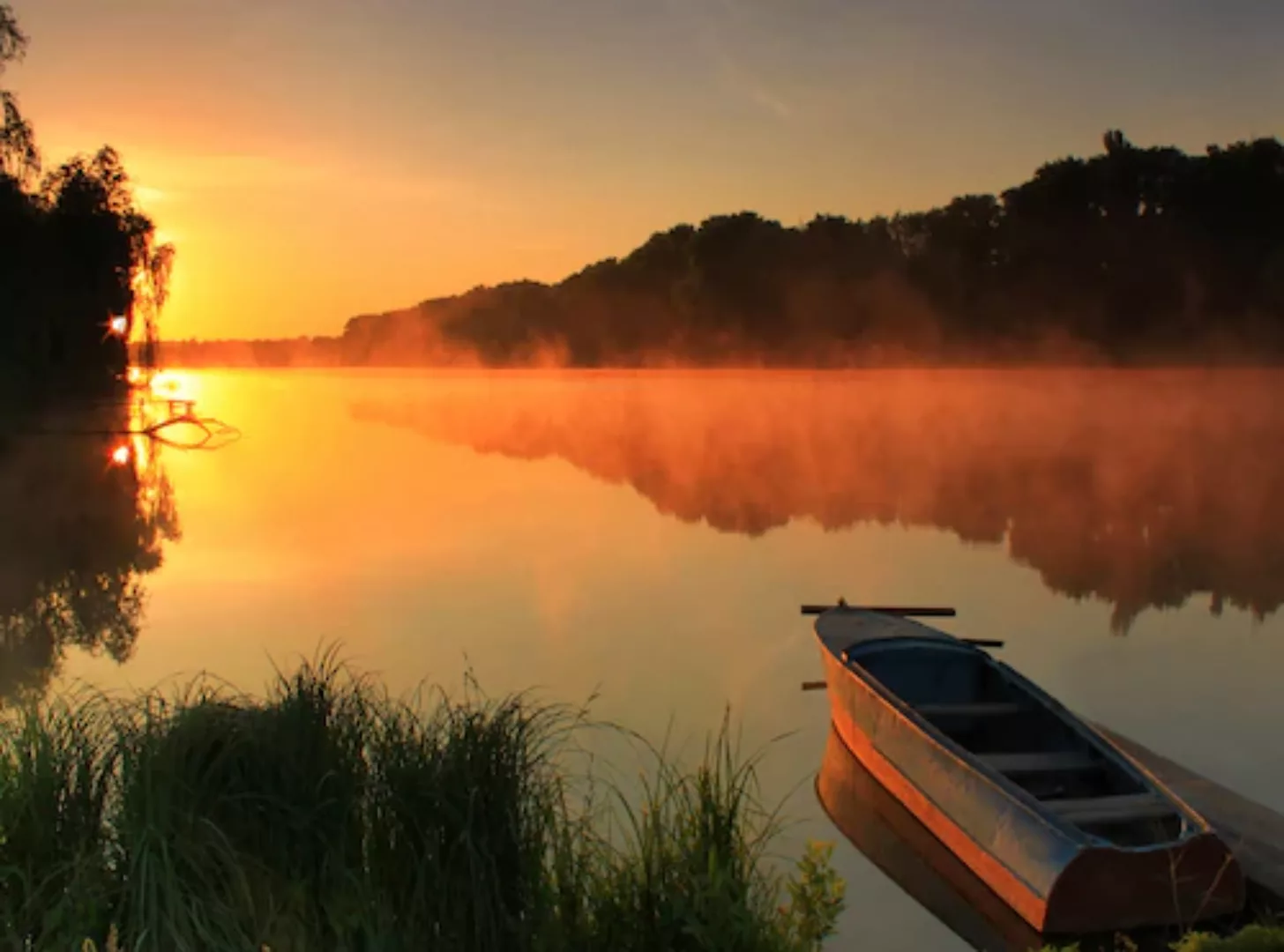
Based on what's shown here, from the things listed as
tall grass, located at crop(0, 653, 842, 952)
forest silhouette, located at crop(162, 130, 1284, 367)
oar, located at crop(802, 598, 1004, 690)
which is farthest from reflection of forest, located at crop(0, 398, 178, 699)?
forest silhouette, located at crop(162, 130, 1284, 367)

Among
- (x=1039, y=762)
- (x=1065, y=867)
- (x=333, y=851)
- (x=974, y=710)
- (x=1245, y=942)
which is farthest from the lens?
(x=974, y=710)

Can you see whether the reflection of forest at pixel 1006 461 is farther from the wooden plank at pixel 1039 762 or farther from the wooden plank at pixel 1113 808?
the wooden plank at pixel 1113 808

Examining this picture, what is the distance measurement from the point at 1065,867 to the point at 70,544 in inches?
691

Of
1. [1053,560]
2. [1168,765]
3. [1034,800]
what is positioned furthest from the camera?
[1053,560]

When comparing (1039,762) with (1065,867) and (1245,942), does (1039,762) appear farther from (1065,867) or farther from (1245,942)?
(1245,942)

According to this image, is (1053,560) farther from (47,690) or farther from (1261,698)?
(47,690)

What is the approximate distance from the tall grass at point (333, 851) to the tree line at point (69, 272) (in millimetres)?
31263

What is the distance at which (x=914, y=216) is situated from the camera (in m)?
83.8

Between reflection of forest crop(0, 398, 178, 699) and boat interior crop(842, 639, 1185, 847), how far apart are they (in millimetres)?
6147

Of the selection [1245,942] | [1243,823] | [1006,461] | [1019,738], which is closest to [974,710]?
[1019,738]

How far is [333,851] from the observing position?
4.43 metres

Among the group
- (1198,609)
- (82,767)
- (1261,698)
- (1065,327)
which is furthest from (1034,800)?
(1065,327)

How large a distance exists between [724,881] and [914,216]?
8409 centimetres

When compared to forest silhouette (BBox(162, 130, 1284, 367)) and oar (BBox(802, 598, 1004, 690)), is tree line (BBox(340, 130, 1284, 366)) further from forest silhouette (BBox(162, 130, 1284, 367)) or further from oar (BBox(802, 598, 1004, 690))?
oar (BBox(802, 598, 1004, 690))
